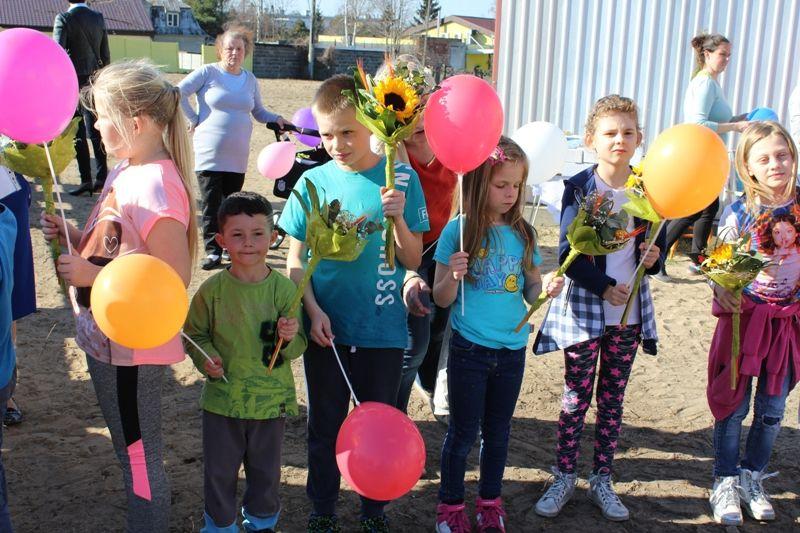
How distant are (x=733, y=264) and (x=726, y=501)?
1132mm

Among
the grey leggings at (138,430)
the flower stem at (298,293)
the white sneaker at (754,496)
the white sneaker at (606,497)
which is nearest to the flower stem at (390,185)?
the flower stem at (298,293)

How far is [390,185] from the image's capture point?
8.67 feet

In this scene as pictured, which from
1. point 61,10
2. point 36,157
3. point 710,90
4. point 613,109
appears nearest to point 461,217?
point 613,109

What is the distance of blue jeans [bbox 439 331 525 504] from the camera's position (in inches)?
119

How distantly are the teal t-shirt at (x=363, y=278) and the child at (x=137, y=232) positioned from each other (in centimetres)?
50

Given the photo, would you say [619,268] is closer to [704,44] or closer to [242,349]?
[242,349]

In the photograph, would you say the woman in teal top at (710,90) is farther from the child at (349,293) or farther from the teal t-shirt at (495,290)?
the child at (349,293)

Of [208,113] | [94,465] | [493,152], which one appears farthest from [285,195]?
[493,152]

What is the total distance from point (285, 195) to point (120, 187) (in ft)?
14.1

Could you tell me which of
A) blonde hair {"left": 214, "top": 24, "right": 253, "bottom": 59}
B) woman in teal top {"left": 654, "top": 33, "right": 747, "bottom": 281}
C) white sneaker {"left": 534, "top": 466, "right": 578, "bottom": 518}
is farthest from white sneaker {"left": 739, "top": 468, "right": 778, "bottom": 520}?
blonde hair {"left": 214, "top": 24, "right": 253, "bottom": 59}

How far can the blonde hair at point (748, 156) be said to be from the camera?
10.7ft

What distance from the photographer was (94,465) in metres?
3.55

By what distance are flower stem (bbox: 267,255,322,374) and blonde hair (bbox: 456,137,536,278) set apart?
70cm

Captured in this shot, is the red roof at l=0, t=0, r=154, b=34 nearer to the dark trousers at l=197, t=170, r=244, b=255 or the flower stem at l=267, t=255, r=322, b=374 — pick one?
the dark trousers at l=197, t=170, r=244, b=255
